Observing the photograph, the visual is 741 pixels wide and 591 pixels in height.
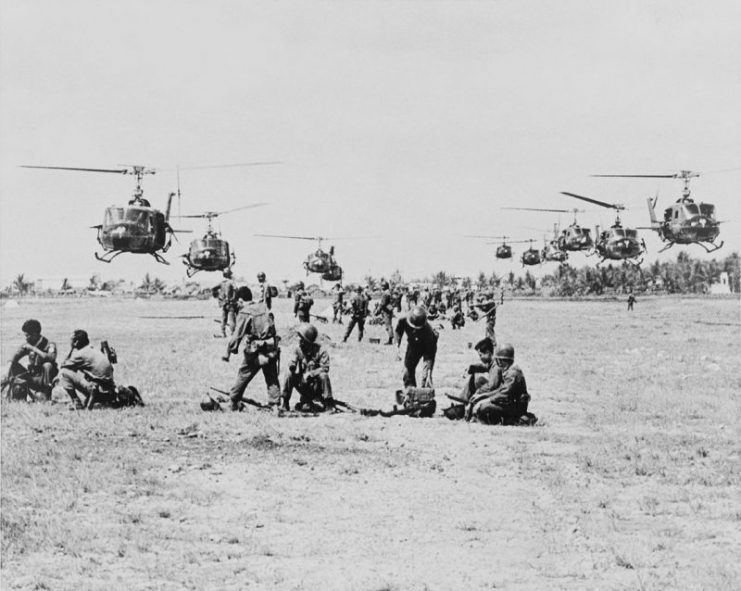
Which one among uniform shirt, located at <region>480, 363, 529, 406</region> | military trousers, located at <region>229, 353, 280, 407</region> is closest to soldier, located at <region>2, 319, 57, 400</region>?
military trousers, located at <region>229, 353, 280, 407</region>

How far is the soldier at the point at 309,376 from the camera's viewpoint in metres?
13.2

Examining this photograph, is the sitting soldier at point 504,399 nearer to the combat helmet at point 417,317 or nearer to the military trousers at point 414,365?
the military trousers at point 414,365

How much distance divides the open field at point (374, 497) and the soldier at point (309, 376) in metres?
0.51

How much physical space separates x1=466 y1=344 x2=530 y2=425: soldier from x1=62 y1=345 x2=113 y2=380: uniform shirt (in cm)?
574

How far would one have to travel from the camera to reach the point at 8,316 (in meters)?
47.8

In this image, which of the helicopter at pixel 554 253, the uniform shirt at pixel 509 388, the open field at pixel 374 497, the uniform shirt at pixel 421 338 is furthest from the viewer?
the helicopter at pixel 554 253

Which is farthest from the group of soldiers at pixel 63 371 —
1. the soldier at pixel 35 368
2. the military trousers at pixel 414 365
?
the military trousers at pixel 414 365

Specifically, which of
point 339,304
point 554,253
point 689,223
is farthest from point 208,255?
point 554,253

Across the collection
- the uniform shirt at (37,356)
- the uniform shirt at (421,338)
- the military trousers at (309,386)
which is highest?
the uniform shirt at (421,338)

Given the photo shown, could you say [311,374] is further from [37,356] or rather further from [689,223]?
[689,223]

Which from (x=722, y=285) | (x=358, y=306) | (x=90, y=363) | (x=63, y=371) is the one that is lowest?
(x=63, y=371)

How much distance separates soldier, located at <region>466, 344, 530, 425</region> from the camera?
39.6 feet

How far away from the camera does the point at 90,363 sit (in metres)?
13.0

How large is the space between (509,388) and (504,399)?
223 mm
